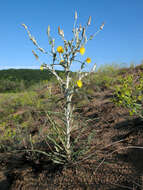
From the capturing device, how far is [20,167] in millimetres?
2174

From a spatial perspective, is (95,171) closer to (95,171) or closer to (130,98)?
(95,171)

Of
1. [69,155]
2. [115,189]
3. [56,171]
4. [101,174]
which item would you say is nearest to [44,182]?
[56,171]

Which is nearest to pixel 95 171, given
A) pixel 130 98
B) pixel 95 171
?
pixel 95 171

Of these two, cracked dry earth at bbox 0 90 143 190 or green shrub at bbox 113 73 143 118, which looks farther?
green shrub at bbox 113 73 143 118

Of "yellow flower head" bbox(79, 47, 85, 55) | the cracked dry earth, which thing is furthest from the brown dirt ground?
"yellow flower head" bbox(79, 47, 85, 55)

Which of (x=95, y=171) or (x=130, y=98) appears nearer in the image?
(x=95, y=171)

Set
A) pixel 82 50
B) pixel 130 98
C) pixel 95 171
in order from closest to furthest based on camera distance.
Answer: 1. pixel 95 171
2. pixel 82 50
3. pixel 130 98

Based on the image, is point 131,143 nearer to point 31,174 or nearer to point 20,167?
point 31,174

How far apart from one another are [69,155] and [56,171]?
233 mm

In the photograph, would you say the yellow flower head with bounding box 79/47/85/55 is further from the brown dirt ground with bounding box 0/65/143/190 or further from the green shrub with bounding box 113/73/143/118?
the green shrub with bounding box 113/73/143/118

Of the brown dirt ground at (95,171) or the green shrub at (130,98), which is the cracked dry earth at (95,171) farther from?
the green shrub at (130,98)

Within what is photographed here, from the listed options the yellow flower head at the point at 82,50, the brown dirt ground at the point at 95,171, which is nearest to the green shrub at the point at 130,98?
the brown dirt ground at the point at 95,171

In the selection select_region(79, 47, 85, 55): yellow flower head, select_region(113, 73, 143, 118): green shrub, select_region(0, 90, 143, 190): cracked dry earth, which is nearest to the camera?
select_region(0, 90, 143, 190): cracked dry earth

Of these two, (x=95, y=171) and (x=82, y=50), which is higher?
(x=82, y=50)
